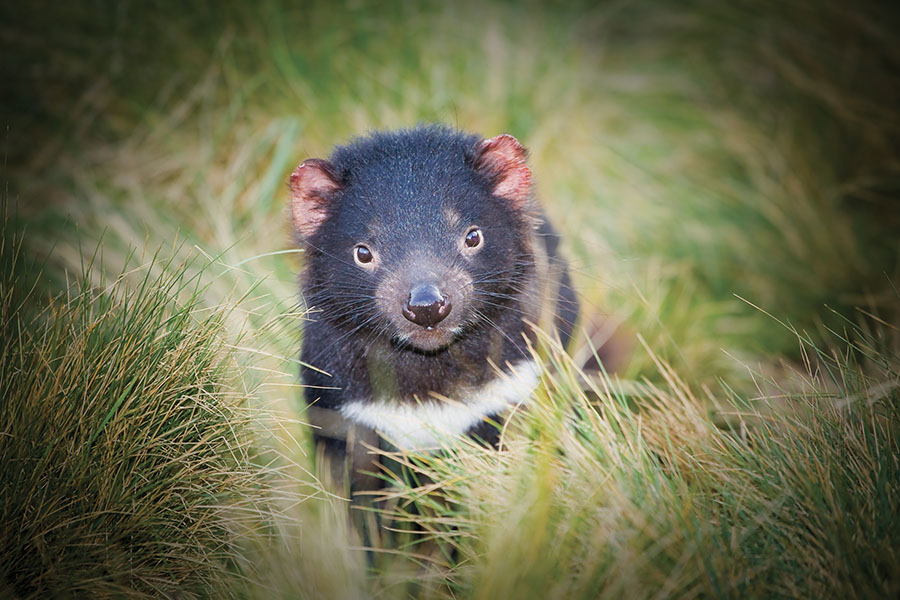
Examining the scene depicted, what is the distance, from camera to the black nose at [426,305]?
2.65 meters

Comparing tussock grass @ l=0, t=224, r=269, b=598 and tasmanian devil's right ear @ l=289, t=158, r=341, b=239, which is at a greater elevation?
tasmanian devil's right ear @ l=289, t=158, r=341, b=239

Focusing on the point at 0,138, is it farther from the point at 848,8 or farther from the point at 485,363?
the point at 848,8

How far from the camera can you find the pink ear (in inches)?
118

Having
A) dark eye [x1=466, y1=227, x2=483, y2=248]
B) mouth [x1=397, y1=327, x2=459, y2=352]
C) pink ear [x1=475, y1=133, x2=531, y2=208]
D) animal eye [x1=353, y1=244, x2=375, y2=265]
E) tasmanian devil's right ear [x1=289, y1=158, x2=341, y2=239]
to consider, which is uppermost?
pink ear [x1=475, y1=133, x2=531, y2=208]

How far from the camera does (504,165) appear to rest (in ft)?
9.90

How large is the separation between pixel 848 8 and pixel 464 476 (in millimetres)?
4353

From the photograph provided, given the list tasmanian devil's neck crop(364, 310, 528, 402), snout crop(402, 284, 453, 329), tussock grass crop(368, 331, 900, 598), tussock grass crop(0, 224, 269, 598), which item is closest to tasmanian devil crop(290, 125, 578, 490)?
tasmanian devil's neck crop(364, 310, 528, 402)

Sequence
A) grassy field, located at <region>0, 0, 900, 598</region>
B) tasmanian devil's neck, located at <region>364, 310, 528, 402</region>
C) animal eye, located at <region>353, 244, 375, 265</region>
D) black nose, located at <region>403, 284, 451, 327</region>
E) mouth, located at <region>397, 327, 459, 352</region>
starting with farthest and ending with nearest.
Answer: tasmanian devil's neck, located at <region>364, 310, 528, 402</region>, animal eye, located at <region>353, 244, 375, 265</region>, mouth, located at <region>397, 327, 459, 352</region>, black nose, located at <region>403, 284, 451, 327</region>, grassy field, located at <region>0, 0, 900, 598</region>

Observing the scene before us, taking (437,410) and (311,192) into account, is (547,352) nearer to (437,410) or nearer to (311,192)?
(437,410)

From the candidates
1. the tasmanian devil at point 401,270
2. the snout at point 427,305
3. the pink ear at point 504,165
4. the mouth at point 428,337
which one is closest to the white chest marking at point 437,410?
the tasmanian devil at point 401,270

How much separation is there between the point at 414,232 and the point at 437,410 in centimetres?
68

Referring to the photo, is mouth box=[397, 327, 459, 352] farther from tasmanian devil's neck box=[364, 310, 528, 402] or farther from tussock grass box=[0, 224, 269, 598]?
tussock grass box=[0, 224, 269, 598]

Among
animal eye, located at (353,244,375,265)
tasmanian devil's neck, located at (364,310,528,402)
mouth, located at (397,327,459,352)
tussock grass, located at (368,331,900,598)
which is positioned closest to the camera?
tussock grass, located at (368,331,900,598)

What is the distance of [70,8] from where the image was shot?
5.27 metres
